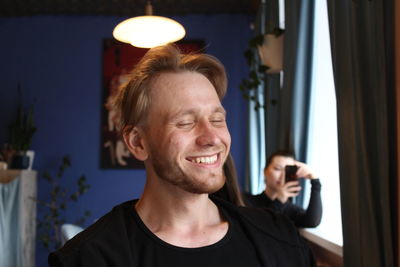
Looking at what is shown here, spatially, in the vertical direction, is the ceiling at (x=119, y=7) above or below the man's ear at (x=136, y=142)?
above

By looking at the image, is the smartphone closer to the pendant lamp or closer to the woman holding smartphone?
the woman holding smartphone

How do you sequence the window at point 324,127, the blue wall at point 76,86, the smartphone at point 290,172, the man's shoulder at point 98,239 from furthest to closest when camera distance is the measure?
the blue wall at point 76,86 < the window at point 324,127 < the smartphone at point 290,172 < the man's shoulder at point 98,239

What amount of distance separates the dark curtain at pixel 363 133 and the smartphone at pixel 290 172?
1112mm

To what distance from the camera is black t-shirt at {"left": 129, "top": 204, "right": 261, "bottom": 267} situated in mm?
1188

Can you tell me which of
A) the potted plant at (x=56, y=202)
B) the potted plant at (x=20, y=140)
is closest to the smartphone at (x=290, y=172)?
the potted plant at (x=56, y=202)

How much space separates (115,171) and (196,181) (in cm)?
402

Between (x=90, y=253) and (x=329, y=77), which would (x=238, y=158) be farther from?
(x=90, y=253)

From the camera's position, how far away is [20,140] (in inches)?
187

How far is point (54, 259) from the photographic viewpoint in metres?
1.15

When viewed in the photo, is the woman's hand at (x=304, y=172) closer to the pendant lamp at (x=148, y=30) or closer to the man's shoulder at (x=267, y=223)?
the pendant lamp at (x=148, y=30)

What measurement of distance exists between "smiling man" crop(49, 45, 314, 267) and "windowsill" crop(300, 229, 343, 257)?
1.02 metres

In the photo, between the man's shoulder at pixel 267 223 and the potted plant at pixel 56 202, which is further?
the potted plant at pixel 56 202

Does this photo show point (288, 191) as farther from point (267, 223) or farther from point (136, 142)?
point (136, 142)

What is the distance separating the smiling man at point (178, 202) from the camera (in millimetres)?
1197
